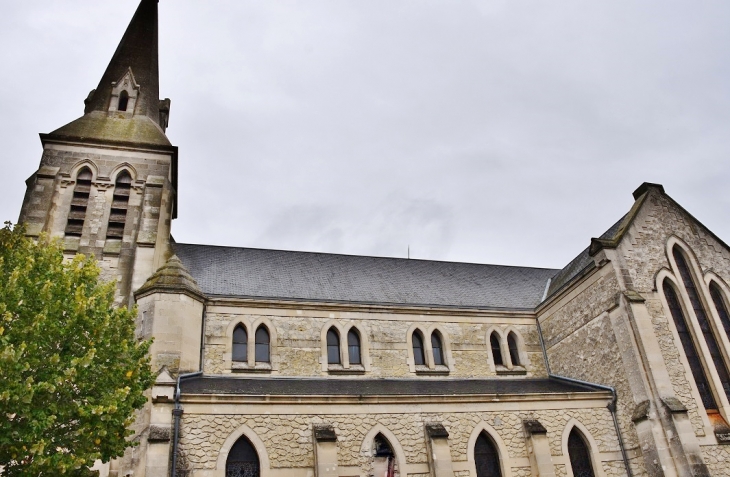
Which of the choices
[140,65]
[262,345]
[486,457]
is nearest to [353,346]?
[262,345]

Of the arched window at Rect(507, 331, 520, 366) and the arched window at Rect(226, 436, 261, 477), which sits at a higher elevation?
the arched window at Rect(507, 331, 520, 366)

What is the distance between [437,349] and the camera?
67.1ft

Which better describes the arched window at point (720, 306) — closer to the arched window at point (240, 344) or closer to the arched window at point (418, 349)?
the arched window at point (418, 349)

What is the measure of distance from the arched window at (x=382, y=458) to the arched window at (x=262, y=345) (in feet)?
16.2

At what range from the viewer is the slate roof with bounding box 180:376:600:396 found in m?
15.5

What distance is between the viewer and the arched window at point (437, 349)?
20.2 m

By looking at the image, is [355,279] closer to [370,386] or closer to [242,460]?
[370,386]

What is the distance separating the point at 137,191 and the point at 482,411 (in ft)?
50.1

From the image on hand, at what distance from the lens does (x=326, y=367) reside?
60.5ft

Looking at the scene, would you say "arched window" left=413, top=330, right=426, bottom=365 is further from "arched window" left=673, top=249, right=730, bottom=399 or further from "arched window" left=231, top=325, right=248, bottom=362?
"arched window" left=673, top=249, right=730, bottom=399

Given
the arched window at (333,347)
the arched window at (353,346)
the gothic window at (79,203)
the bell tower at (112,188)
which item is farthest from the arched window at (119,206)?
the arched window at (353,346)

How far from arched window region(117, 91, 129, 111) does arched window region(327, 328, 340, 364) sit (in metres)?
14.8

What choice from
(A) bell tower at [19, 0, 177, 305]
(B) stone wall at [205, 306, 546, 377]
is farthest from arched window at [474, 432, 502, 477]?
(A) bell tower at [19, 0, 177, 305]

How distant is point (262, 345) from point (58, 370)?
27.7ft
